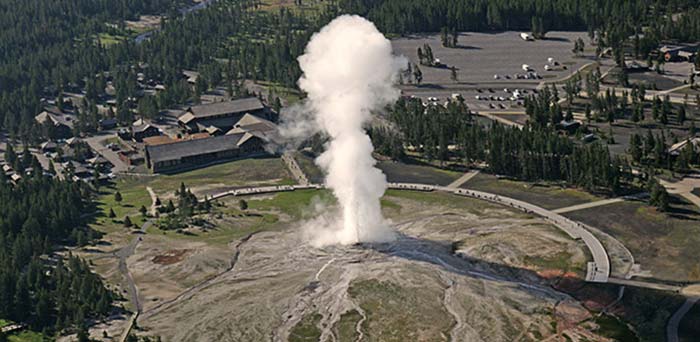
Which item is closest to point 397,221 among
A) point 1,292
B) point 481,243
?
point 481,243

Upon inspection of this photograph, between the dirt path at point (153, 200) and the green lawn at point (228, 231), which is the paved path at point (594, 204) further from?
the dirt path at point (153, 200)

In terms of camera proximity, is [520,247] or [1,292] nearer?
[1,292]

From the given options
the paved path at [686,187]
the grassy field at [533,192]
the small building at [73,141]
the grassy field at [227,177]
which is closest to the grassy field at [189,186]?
the grassy field at [227,177]

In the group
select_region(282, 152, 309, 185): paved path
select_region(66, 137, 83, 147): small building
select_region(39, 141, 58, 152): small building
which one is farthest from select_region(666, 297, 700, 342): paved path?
select_region(39, 141, 58, 152): small building

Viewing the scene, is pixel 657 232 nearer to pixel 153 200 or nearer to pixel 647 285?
pixel 647 285

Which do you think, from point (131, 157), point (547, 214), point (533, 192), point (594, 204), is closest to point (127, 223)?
point (131, 157)

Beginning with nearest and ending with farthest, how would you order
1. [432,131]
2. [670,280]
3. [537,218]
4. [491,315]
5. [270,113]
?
[491,315]
[670,280]
[537,218]
[432,131]
[270,113]

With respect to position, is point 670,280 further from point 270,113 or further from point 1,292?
point 270,113

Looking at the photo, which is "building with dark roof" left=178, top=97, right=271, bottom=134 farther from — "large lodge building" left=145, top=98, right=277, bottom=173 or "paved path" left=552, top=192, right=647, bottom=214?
"paved path" left=552, top=192, right=647, bottom=214
